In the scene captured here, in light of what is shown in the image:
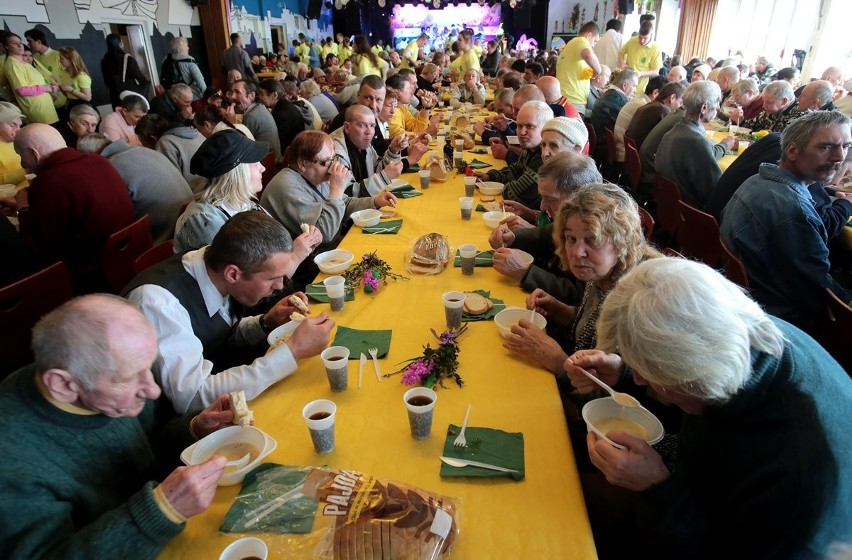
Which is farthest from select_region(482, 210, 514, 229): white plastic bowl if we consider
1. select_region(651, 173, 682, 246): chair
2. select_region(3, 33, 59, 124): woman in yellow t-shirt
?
select_region(3, 33, 59, 124): woman in yellow t-shirt

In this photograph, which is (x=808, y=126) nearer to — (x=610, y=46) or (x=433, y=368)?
(x=433, y=368)

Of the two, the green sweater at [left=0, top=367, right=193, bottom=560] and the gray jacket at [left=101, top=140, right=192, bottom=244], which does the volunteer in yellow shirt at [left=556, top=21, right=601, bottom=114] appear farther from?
the green sweater at [left=0, top=367, right=193, bottom=560]

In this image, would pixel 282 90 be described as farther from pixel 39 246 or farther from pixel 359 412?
pixel 359 412

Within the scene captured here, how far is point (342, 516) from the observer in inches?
51.0

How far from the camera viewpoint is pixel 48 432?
4.30 ft

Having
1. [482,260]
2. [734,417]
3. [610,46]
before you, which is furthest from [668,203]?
[610,46]

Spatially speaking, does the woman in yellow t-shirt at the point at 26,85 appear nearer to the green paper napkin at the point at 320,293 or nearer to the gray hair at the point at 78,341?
the green paper napkin at the point at 320,293

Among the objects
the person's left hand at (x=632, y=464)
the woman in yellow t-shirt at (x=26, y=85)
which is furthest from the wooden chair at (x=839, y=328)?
the woman in yellow t-shirt at (x=26, y=85)

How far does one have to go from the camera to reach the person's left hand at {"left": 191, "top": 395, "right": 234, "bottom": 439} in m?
1.70


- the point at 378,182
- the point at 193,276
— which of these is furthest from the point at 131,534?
the point at 378,182

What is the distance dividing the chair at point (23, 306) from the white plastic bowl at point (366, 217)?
1830 millimetres

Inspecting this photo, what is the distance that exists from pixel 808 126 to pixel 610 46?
9.21m

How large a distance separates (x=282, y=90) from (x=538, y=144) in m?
4.83

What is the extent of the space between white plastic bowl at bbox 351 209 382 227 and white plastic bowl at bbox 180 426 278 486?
88.6 inches
